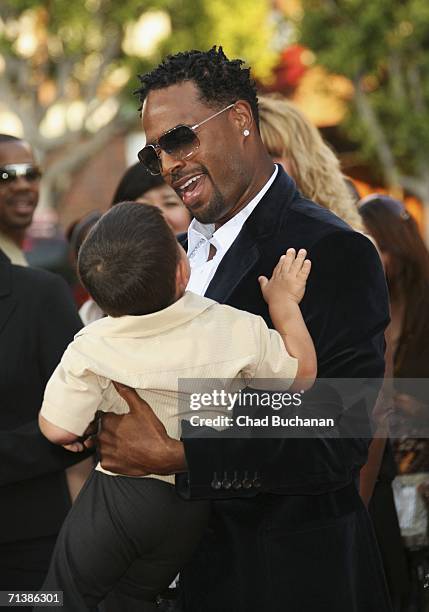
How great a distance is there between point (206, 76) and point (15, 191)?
2.14 m

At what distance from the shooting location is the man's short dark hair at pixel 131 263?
284 cm

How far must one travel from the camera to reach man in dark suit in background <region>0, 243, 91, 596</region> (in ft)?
12.3

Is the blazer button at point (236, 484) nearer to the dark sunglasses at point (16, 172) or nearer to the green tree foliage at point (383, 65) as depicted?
the dark sunglasses at point (16, 172)

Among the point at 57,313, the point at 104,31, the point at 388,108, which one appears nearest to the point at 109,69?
the point at 104,31

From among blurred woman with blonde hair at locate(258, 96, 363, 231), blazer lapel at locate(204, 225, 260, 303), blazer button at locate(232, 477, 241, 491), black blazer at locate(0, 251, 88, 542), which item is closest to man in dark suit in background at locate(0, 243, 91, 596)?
black blazer at locate(0, 251, 88, 542)

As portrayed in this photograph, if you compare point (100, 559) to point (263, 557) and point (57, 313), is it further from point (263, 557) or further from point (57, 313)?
point (57, 313)

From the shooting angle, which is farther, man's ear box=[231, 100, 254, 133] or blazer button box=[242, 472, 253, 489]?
man's ear box=[231, 100, 254, 133]

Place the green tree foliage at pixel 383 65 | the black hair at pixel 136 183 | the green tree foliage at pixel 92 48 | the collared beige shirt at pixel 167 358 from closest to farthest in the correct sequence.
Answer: the collared beige shirt at pixel 167 358 → the black hair at pixel 136 183 → the green tree foliage at pixel 383 65 → the green tree foliage at pixel 92 48

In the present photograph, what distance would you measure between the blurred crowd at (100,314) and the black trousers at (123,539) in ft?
2.53

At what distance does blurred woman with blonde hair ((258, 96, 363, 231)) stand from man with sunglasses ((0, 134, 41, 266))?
4.23ft

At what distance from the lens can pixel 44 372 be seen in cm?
388

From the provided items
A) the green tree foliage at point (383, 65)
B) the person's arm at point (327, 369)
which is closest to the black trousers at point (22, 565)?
the person's arm at point (327, 369)

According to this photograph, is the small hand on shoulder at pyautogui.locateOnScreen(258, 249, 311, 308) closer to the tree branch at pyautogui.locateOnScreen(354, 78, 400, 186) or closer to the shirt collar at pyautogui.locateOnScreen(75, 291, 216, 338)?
the shirt collar at pyautogui.locateOnScreen(75, 291, 216, 338)

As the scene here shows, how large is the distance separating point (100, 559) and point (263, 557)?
45 cm
